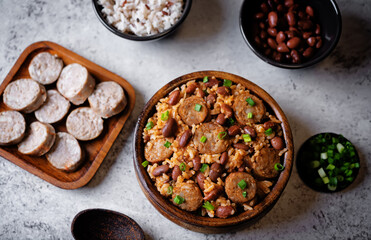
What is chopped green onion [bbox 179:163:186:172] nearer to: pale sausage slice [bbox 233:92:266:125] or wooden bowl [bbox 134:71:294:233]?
wooden bowl [bbox 134:71:294:233]

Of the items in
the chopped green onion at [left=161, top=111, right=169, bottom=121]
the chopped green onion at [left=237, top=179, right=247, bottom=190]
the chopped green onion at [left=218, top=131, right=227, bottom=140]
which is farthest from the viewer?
the chopped green onion at [left=161, top=111, right=169, bottom=121]

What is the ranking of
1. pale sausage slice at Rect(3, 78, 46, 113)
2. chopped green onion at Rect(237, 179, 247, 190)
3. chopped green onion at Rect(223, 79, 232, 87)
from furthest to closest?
pale sausage slice at Rect(3, 78, 46, 113) → chopped green onion at Rect(223, 79, 232, 87) → chopped green onion at Rect(237, 179, 247, 190)

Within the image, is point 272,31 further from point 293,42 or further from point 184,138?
point 184,138

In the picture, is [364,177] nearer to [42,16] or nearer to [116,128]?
[116,128]

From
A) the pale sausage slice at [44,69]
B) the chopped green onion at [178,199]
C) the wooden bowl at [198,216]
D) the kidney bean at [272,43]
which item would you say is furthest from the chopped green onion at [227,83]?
the pale sausage slice at [44,69]

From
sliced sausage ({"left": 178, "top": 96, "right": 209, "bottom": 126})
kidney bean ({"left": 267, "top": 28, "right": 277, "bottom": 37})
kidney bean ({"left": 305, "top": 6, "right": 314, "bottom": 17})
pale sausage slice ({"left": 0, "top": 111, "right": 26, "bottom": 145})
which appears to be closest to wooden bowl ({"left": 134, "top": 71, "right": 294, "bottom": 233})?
sliced sausage ({"left": 178, "top": 96, "right": 209, "bottom": 126})

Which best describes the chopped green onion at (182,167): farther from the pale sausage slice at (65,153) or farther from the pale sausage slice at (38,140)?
the pale sausage slice at (38,140)

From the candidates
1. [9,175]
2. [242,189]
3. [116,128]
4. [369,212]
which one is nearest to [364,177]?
[369,212]
